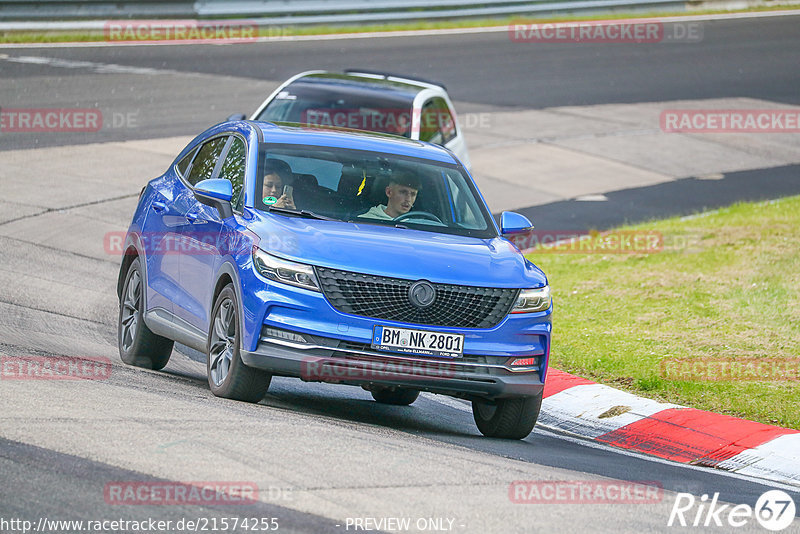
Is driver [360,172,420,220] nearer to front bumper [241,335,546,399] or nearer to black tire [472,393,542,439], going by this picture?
front bumper [241,335,546,399]

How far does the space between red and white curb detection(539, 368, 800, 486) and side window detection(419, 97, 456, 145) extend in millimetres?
Answer: 6359

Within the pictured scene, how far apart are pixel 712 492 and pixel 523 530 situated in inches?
75.2

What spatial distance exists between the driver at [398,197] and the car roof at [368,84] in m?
7.21

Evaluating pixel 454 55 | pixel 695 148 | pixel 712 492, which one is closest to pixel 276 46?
pixel 454 55

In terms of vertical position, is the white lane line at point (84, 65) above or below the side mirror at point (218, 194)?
below

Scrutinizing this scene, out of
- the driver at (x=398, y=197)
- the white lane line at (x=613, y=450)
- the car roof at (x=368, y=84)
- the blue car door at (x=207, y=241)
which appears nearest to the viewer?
the white lane line at (x=613, y=450)

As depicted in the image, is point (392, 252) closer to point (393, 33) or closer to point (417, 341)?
point (417, 341)

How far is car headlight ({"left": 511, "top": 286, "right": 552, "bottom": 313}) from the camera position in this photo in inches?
322

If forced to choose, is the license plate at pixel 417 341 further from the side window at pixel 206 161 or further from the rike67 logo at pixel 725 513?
the side window at pixel 206 161

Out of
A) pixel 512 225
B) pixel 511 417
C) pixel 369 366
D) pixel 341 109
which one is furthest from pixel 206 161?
pixel 341 109

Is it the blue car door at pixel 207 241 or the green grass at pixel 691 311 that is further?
the green grass at pixel 691 311

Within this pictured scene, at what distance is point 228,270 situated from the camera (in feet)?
26.8

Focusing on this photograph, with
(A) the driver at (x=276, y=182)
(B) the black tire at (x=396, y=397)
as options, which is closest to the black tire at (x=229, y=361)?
(A) the driver at (x=276, y=182)

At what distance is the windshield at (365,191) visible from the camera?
28.6 ft
